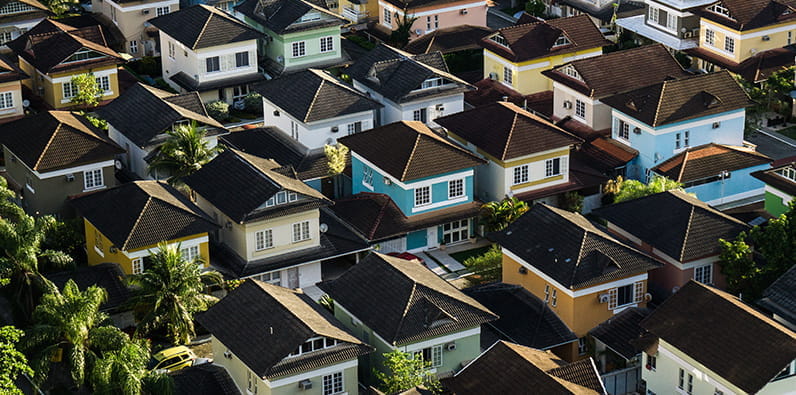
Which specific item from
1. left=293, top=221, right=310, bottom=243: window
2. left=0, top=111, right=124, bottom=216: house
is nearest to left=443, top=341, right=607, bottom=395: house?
left=293, top=221, right=310, bottom=243: window

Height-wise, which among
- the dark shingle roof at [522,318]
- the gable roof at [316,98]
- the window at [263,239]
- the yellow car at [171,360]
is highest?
the gable roof at [316,98]

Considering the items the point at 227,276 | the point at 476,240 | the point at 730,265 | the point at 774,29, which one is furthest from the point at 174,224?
the point at 774,29

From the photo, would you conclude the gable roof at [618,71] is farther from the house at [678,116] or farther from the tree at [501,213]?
the tree at [501,213]

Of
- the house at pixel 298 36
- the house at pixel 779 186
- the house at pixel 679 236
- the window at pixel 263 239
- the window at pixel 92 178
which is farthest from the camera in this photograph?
the house at pixel 298 36

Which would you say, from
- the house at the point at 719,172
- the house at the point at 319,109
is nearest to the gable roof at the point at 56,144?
the house at the point at 319,109

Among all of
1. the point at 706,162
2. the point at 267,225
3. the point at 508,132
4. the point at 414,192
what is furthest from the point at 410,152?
the point at 706,162

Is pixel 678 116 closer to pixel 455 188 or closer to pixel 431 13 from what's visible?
pixel 455 188

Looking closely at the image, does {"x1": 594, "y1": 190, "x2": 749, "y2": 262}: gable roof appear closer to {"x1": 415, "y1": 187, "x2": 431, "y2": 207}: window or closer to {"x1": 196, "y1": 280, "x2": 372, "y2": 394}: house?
{"x1": 415, "y1": 187, "x2": 431, "y2": 207}: window
